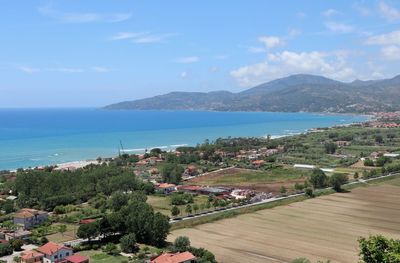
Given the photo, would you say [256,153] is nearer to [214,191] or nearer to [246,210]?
[214,191]

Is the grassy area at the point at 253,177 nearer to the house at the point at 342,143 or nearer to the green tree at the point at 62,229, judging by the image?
the green tree at the point at 62,229

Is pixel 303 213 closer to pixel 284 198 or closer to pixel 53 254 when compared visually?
pixel 284 198

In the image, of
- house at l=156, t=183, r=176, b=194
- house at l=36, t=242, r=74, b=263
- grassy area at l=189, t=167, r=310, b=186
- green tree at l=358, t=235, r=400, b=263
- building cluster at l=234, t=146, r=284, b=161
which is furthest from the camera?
building cluster at l=234, t=146, r=284, b=161

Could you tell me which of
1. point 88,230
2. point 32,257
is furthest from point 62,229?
point 32,257

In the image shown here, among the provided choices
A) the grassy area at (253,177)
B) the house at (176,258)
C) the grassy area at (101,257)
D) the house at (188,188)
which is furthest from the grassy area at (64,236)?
the grassy area at (253,177)

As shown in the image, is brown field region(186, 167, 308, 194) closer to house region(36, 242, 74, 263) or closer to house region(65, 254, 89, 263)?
house region(36, 242, 74, 263)

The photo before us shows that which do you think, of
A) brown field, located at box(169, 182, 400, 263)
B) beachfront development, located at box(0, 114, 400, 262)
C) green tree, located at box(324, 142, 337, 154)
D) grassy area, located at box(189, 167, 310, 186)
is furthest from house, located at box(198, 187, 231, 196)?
green tree, located at box(324, 142, 337, 154)
